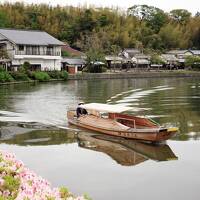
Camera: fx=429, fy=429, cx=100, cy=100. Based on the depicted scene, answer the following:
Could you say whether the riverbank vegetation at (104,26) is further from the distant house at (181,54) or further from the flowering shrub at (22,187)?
the flowering shrub at (22,187)

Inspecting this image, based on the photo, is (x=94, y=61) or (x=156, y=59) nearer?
(x=94, y=61)

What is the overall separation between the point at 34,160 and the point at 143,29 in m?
74.0

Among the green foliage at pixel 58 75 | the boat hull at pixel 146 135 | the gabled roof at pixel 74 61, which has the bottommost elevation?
the green foliage at pixel 58 75

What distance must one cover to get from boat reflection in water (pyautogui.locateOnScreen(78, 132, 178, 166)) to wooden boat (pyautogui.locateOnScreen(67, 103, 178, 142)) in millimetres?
278

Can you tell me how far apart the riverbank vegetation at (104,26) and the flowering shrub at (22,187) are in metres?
62.8

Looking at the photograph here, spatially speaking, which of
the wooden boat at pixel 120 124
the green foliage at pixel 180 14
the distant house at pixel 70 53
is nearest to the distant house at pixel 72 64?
the distant house at pixel 70 53

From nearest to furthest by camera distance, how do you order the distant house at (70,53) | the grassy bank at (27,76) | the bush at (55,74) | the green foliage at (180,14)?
the grassy bank at (27,76) < the bush at (55,74) < the distant house at (70,53) < the green foliage at (180,14)

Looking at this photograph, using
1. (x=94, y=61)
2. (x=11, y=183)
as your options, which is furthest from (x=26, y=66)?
(x=11, y=183)

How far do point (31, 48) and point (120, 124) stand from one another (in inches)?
1553

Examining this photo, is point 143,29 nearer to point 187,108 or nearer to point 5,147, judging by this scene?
point 187,108

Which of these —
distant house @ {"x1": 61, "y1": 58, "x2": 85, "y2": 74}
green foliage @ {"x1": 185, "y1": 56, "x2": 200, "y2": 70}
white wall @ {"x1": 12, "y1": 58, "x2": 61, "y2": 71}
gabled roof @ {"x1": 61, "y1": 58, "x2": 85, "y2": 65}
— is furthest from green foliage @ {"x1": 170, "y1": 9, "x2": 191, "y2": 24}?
white wall @ {"x1": 12, "y1": 58, "x2": 61, "y2": 71}

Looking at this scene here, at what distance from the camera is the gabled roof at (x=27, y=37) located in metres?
53.7

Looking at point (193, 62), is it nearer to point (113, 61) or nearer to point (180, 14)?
point (113, 61)

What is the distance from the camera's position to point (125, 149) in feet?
51.4
